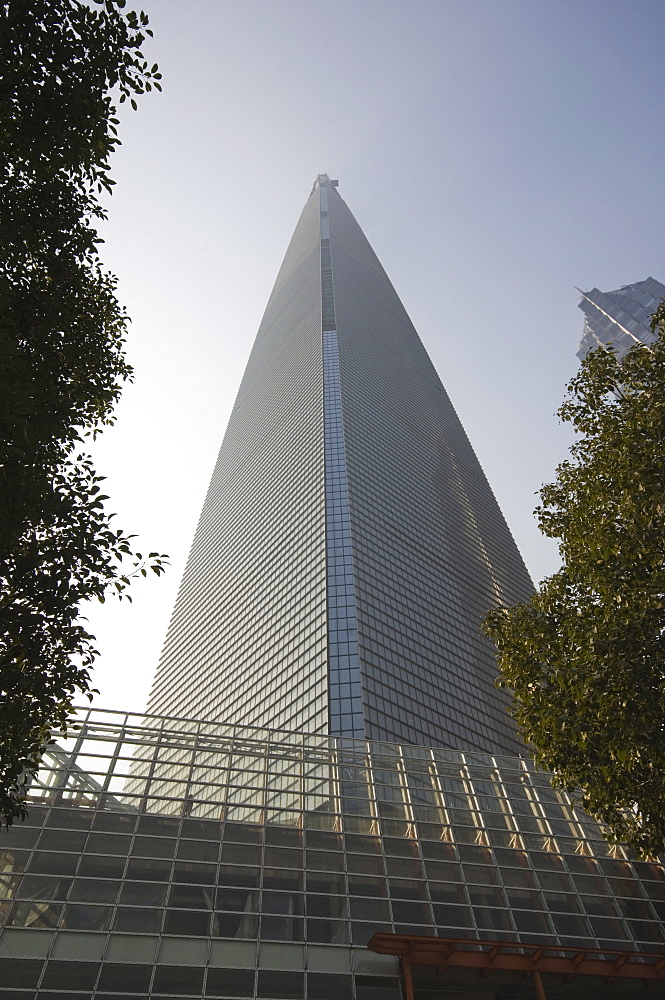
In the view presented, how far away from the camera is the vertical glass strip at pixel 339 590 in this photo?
61.4 meters

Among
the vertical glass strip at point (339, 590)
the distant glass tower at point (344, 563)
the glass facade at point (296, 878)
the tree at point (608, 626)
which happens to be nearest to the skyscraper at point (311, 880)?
the glass facade at point (296, 878)

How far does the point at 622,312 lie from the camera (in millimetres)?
181500

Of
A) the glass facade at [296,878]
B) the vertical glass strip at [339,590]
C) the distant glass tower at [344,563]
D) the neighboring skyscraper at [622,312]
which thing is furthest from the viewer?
the neighboring skyscraper at [622,312]

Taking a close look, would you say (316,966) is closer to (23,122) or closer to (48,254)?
(48,254)

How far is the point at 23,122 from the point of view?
10.0 metres

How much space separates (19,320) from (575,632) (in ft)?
39.6

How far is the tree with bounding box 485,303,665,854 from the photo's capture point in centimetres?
1195

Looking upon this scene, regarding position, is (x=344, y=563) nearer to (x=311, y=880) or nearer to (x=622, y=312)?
(x=311, y=880)

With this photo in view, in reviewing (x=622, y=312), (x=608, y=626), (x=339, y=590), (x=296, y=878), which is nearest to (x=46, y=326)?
(x=608, y=626)

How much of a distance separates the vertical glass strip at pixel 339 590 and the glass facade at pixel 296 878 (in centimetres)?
3484

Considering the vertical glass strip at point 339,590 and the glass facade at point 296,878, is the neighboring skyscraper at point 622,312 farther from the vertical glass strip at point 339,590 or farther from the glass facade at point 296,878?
the glass facade at point 296,878

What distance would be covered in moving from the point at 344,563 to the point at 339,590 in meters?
3.95

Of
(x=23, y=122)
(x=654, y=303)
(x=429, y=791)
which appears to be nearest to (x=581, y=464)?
(x=23, y=122)

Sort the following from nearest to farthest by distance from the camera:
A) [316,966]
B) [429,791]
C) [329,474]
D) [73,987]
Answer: [73,987]
[316,966]
[429,791]
[329,474]
